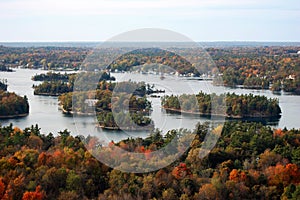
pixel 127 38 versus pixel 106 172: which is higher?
pixel 127 38

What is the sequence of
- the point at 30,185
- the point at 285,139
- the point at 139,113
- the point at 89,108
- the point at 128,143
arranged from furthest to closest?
the point at 89,108, the point at 139,113, the point at 285,139, the point at 128,143, the point at 30,185

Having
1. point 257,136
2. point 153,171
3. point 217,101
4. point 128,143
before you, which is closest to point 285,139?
point 257,136

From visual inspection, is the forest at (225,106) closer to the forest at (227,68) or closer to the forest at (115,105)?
the forest at (115,105)

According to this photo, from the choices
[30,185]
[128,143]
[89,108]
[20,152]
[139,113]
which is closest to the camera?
[30,185]

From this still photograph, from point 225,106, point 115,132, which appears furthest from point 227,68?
point 115,132

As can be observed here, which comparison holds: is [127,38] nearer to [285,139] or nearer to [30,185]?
[30,185]

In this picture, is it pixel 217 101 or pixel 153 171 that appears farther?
pixel 217 101
